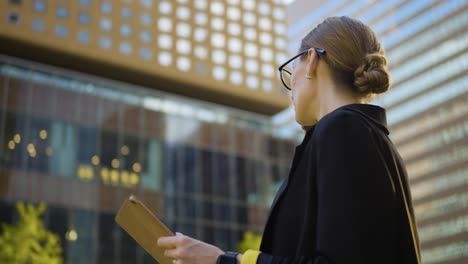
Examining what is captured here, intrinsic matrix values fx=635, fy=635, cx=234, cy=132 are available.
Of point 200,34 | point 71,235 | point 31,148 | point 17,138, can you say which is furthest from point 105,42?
point 71,235

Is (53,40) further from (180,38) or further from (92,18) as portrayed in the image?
(180,38)

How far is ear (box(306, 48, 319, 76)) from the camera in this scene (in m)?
2.15

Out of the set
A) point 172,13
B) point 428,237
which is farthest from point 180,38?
point 428,237

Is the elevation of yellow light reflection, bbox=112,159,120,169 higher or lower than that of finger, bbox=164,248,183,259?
higher

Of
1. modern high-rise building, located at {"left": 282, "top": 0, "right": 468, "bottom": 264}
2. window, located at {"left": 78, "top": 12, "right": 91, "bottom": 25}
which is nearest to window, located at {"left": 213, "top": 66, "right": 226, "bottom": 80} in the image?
window, located at {"left": 78, "top": 12, "right": 91, "bottom": 25}

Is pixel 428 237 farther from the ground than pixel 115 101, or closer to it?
closer to it

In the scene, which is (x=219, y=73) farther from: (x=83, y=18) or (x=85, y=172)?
(x=85, y=172)

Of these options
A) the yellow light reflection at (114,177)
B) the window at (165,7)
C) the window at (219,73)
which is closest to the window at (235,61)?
the window at (219,73)

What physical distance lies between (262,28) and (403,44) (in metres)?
60.5

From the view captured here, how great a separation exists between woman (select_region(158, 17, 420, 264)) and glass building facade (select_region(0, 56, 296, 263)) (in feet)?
85.5

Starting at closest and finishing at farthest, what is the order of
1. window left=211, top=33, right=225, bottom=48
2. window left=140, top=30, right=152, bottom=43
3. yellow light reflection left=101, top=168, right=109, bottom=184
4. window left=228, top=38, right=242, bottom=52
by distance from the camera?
yellow light reflection left=101, top=168, right=109, bottom=184, window left=140, top=30, right=152, bottom=43, window left=211, top=33, right=225, bottom=48, window left=228, top=38, right=242, bottom=52

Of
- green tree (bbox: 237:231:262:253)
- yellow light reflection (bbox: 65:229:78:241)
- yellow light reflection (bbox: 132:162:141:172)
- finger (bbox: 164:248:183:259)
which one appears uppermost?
yellow light reflection (bbox: 132:162:141:172)

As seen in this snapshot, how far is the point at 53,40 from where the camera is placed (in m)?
37.5

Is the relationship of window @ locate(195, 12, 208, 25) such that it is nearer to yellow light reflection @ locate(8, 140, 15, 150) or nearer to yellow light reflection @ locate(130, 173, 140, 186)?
yellow light reflection @ locate(130, 173, 140, 186)
